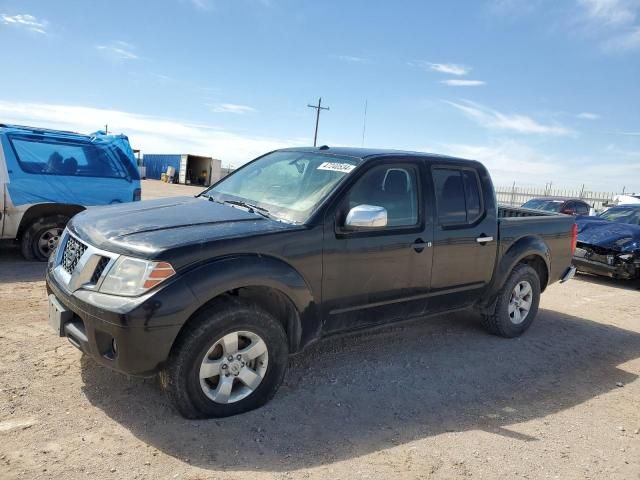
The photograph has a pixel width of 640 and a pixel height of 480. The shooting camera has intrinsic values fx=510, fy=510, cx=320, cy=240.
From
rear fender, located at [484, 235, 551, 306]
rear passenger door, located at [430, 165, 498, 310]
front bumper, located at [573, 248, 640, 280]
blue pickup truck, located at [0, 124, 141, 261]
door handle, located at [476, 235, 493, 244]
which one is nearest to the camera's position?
rear passenger door, located at [430, 165, 498, 310]

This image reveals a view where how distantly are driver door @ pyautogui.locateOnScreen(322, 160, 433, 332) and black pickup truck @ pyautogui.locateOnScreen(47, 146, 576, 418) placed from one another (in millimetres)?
12

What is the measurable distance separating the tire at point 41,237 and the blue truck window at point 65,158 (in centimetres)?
71

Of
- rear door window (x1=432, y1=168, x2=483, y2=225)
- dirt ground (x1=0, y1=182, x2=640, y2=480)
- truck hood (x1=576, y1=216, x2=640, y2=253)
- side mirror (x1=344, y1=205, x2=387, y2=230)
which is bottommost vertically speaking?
dirt ground (x1=0, y1=182, x2=640, y2=480)

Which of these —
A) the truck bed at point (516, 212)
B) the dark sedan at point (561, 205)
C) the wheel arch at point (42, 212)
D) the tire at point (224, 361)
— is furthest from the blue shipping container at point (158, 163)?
the tire at point (224, 361)

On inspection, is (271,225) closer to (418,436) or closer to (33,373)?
(418,436)

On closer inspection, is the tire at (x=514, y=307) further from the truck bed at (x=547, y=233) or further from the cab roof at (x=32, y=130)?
the cab roof at (x=32, y=130)

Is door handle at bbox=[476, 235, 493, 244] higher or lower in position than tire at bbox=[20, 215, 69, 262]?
higher

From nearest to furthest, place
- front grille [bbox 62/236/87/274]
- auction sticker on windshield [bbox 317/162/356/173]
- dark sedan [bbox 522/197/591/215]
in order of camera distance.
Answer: front grille [bbox 62/236/87/274]
auction sticker on windshield [bbox 317/162/356/173]
dark sedan [bbox 522/197/591/215]

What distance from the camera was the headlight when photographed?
2.96 meters

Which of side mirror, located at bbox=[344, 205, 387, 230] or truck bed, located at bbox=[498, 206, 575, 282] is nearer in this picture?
side mirror, located at bbox=[344, 205, 387, 230]

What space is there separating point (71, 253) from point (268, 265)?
4.61ft

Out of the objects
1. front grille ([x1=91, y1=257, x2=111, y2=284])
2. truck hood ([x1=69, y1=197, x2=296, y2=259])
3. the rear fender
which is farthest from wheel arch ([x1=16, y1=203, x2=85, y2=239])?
the rear fender

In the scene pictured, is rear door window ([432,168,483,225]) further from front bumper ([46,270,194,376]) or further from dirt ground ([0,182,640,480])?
front bumper ([46,270,194,376])

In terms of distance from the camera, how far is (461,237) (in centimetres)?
465
